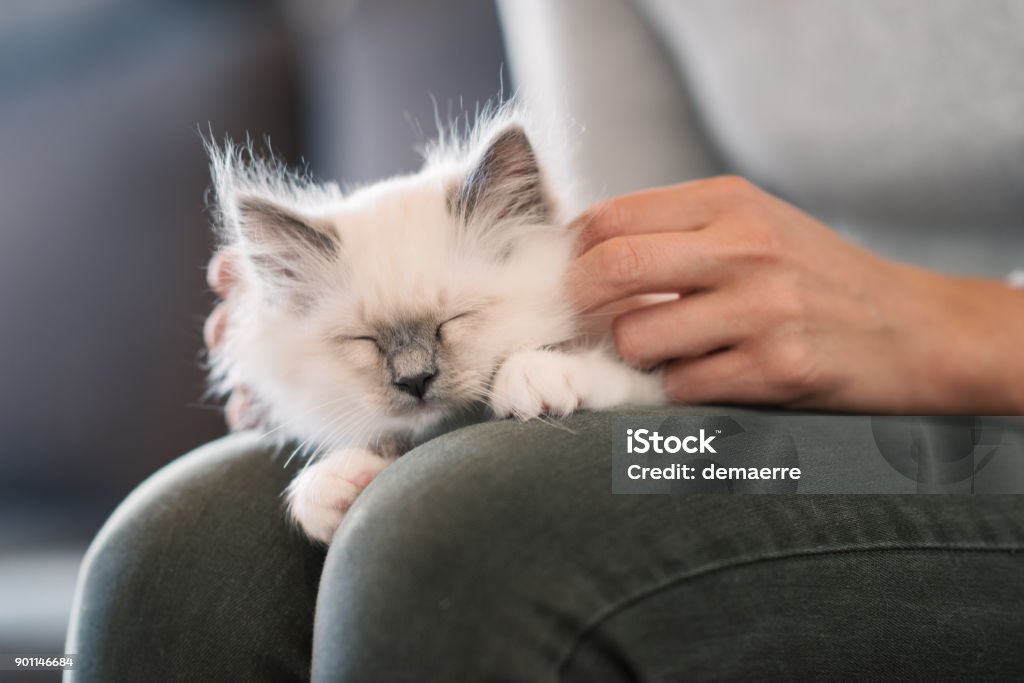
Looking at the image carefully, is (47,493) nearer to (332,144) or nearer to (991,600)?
(332,144)

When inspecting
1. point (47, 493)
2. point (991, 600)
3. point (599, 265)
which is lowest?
point (47, 493)

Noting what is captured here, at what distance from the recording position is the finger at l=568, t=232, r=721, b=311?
0.99 metres

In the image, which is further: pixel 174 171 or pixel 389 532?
pixel 174 171

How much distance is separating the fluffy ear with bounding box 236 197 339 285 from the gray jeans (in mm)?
449

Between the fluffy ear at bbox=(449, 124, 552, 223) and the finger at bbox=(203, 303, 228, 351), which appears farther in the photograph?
the finger at bbox=(203, 303, 228, 351)

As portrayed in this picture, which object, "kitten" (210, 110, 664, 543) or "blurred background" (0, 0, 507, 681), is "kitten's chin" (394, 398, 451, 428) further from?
"blurred background" (0, 0, 507, 681)

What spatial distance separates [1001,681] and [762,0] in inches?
49.0

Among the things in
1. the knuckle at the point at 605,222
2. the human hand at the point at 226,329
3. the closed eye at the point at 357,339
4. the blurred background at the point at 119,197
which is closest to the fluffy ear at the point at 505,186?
the knuckle at the point at 605,222

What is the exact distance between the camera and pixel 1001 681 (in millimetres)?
757

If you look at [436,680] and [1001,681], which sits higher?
[436,680]

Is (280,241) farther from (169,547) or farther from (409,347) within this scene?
(169,547)

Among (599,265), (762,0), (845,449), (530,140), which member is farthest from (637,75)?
(845,449)

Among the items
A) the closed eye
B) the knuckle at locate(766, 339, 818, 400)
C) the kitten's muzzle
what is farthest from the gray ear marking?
the knuckle at locate(766, 339, 818, 400)

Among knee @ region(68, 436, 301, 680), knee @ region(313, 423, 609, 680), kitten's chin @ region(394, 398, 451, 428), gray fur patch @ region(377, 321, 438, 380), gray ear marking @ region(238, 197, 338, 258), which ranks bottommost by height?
knee @ region(68, 436, 301, 680)
